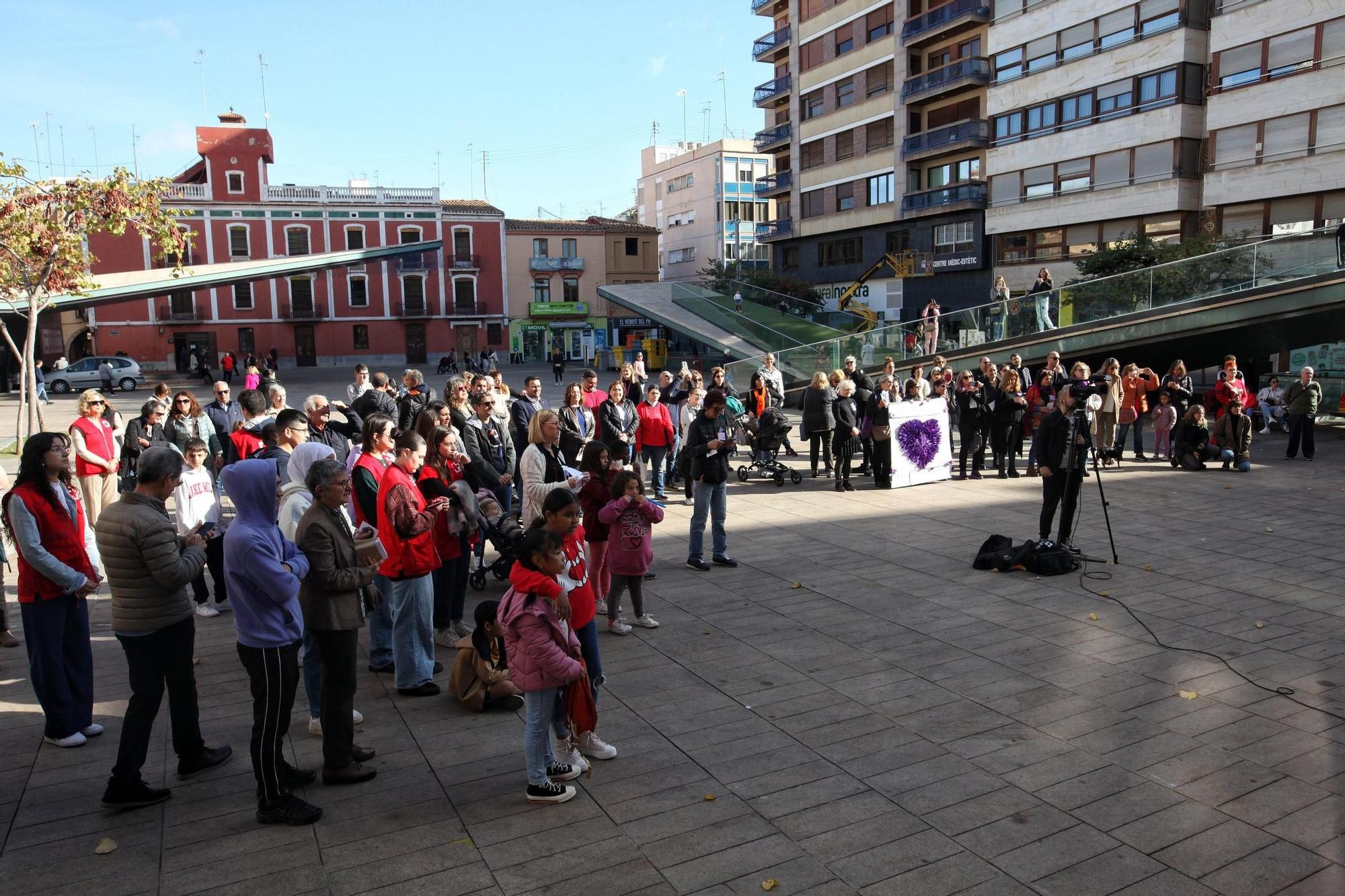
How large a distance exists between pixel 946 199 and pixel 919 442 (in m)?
27.4

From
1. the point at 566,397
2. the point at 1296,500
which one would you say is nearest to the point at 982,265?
the point at 1296,500

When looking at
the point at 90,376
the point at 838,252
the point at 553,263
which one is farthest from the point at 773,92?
the point at 90,376

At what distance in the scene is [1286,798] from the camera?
15.2 ft

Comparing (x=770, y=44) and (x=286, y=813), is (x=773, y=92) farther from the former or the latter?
(x=286, y=813)

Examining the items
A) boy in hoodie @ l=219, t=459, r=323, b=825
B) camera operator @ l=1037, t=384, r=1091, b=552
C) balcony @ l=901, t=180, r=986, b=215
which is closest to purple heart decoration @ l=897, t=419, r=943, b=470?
camera operator @ l=1037, t=384, r=1091, b=552

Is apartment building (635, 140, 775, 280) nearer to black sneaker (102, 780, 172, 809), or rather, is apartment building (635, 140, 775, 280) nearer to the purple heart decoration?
the purple heart decoration

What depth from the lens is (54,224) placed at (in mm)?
14016

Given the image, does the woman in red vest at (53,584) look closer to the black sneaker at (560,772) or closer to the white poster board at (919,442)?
the black sneaker at (560,772)

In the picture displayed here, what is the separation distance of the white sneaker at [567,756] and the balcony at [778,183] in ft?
151

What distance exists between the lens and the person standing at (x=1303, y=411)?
15.0 metres

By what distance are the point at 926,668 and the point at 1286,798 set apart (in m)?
2.34

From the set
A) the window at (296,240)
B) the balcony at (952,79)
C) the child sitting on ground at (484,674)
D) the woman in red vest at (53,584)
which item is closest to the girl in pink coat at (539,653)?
the child sitting on ground at (484,674)

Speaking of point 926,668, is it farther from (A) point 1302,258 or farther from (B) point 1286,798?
(A) point 1302,258

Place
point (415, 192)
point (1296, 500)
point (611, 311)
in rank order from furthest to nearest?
point (611, 311)
point (415, 192)
point (1296, 500)
